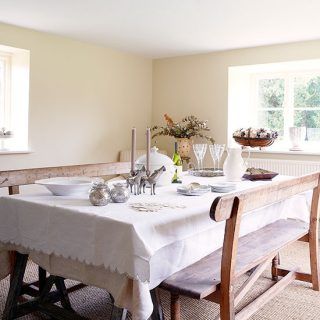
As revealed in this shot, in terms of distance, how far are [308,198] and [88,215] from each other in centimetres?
195

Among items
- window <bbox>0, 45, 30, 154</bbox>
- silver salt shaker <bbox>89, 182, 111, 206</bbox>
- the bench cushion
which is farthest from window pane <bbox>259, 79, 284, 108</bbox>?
silver salt shaker <bbox>89, 182, 111, 206</bbox>

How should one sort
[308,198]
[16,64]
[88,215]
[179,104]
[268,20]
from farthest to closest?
[179,104], [16,64], [268,20], [308,198], [88,215]

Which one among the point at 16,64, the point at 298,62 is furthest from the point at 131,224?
the point at 298,62

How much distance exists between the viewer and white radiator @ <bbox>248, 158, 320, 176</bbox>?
13.8 feet

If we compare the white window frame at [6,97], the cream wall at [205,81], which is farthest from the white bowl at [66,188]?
the cream wall at [205,81]

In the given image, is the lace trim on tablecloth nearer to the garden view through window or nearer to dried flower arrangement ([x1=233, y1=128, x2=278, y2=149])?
dried flower arrangement ([x1=233, y1=128, x2=278, y2=149])

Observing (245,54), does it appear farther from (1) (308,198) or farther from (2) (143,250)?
(2) (143,250)

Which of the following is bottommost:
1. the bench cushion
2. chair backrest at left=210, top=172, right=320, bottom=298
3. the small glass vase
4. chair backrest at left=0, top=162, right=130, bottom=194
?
the bench cushion

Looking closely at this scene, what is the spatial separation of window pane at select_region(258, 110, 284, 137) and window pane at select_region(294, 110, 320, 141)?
0.66 ft

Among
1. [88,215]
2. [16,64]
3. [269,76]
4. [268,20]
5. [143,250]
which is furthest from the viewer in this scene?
[269,76]

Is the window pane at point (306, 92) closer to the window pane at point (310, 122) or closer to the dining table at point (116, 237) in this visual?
the window pane at point (310, 122)

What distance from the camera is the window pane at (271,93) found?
478 cm

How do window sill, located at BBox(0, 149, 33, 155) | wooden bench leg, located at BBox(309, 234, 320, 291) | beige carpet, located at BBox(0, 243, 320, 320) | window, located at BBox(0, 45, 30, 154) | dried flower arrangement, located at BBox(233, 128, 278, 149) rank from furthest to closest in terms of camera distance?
1. window, located at BBox(0, 45, 30, 154)
2. window sill, located at BBox(0, 149, 33, 155)
3. dried flower arrangement, located at BBox(233, 128, 278, 149)
4. wooden bench leg, located at BBox(309, 234, 320, 291)
5. beige carpet, located at BBox(0, 243, 320, 320)

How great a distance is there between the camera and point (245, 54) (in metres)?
4.58
